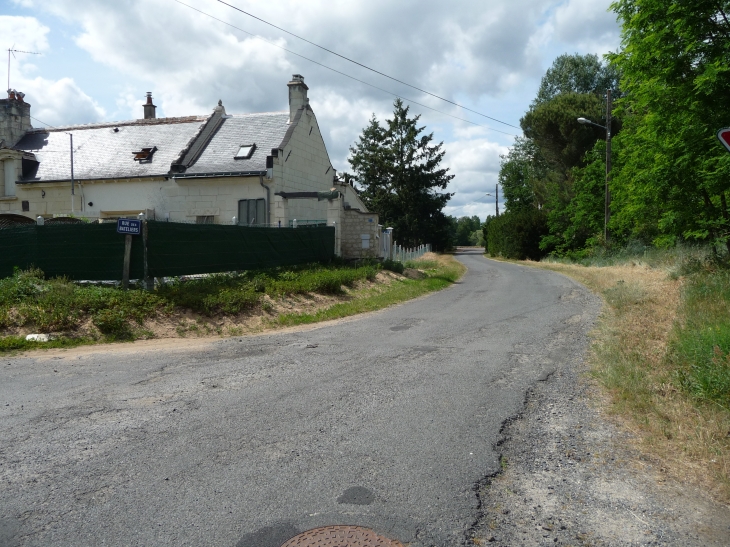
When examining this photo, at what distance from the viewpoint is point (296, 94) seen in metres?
24.8

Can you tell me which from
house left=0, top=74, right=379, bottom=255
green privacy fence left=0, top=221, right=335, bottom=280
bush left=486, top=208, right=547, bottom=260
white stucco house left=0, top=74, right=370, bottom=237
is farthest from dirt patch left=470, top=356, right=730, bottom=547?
bush left=486, top=208, right=547, bottom=260

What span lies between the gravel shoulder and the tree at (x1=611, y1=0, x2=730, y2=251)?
11083mm

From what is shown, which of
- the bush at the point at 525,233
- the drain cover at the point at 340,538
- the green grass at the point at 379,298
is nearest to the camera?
the drain cover at the point at 340,538

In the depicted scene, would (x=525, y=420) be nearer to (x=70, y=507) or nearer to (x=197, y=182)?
(x=70, y=507)

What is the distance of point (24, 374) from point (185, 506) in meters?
5.44

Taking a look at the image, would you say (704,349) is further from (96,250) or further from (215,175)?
(215,175)

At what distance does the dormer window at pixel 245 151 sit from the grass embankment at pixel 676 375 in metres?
15.3

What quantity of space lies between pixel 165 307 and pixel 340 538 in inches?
373

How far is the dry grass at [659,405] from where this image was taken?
178 inches

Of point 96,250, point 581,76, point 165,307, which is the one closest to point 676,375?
point 165,307

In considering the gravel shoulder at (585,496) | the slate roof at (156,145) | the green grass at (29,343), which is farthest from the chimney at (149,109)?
the gravel shoulder at (585,496)

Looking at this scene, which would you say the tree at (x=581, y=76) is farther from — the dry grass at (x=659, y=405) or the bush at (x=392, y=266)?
the dry grass at (x=659, y=405)

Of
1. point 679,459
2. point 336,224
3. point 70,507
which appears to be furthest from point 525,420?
point 336,224

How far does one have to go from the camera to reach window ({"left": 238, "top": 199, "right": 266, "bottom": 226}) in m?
21.9
